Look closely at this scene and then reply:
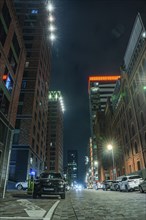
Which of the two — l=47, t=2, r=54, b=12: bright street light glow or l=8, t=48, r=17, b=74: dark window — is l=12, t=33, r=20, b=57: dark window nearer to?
l=8, t=48, r=17, b=74: dark window

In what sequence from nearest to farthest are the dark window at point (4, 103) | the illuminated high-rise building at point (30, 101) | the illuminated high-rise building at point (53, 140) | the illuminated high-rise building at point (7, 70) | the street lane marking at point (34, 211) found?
1. the street lane marking at point (34, 211)
2. the illuminated high-rise building at point (7, 70)
3. the dark window at point (4, 103)
4. the illuminated high-rise building at point (30, 101)
5. the illuminated high-rise building at point (53, 140)

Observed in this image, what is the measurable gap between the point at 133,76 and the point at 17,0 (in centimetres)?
4569

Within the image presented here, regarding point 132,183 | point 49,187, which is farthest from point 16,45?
point 132,183

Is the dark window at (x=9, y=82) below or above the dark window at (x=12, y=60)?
below

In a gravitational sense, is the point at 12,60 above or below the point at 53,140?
below

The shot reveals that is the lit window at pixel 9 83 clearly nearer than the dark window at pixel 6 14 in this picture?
No

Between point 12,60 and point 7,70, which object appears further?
point 12,60

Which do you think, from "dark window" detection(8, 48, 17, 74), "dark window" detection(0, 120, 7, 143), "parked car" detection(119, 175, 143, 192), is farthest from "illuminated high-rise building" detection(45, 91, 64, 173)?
"parked car" detection(119, 175, 143, 192)

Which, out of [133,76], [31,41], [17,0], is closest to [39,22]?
[31,41]

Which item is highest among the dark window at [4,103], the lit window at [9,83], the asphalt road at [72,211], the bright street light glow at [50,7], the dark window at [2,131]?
the bright street light glow at [50,7]

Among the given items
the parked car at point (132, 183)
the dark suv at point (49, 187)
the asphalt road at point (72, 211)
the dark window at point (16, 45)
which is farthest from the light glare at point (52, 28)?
the asphalt road at point (72, 211)

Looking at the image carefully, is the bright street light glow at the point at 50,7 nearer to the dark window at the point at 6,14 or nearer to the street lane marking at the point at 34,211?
the dark window at the point at 6,14

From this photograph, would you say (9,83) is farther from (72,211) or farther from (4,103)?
(72,211)

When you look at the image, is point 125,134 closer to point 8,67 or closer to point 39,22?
point 8,67
